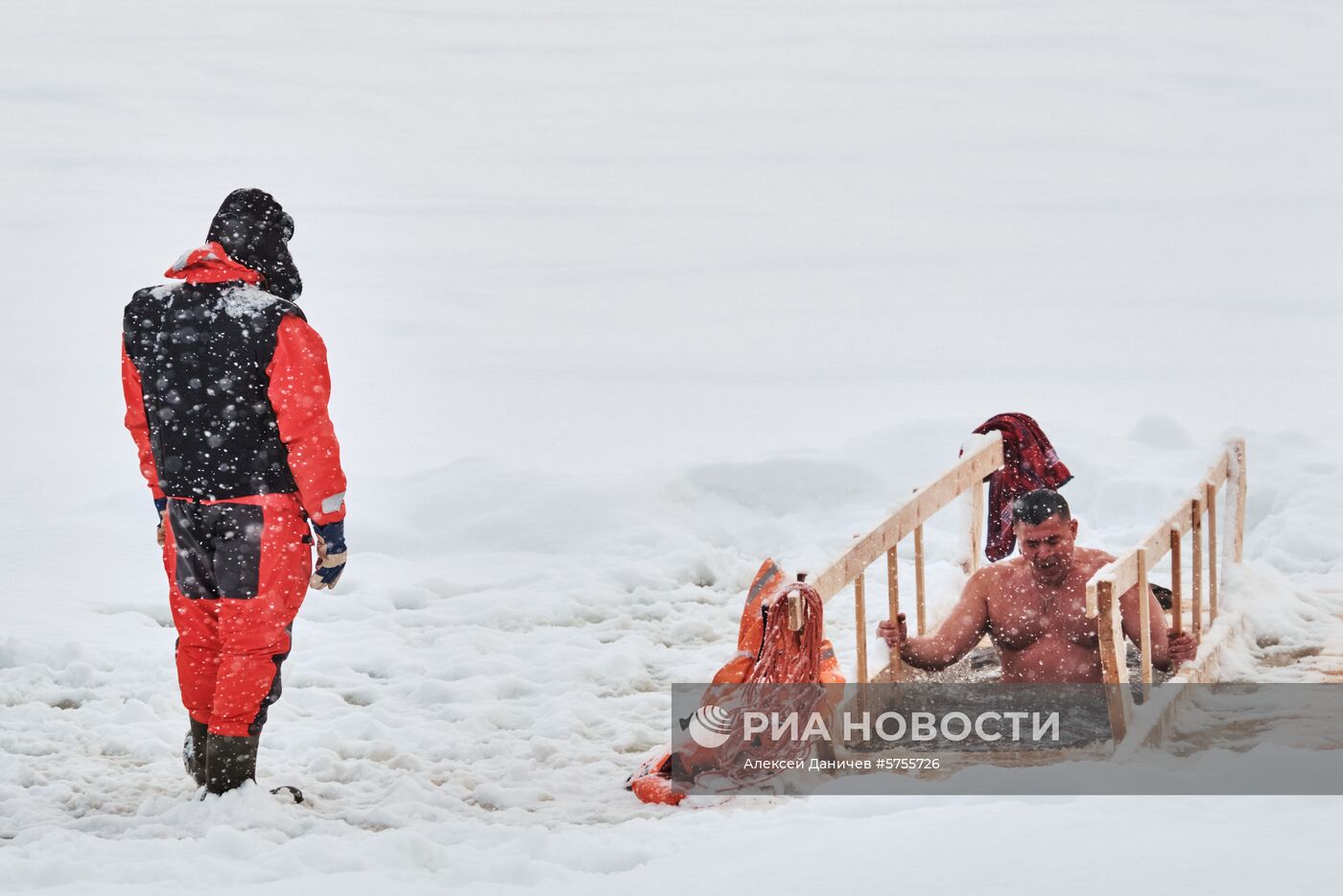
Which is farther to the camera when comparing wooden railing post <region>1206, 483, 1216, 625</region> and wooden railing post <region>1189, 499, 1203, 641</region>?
wooden railing post <region>1206, 483, 1216, 625</region>

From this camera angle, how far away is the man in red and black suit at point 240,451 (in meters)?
3.86

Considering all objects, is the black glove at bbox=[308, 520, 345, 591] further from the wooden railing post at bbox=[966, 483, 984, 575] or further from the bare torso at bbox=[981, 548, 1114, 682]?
the wooden railing post at bbox=[966, 483, 984, 575]

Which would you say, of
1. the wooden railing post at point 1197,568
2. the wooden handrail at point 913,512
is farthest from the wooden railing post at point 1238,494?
the wooden handrail at point 913,512

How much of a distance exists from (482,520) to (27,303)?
6997 millimetres

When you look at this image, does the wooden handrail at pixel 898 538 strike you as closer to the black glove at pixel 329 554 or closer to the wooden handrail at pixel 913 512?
the wooden handrail at pixel 913 512

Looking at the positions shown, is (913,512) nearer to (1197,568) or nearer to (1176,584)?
(1176,584)

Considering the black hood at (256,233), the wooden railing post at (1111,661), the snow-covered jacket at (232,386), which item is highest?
the black hood at (256,233)

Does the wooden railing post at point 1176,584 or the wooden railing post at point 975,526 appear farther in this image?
the wooden railing post at point 975,526

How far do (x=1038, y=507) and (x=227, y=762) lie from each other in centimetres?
234

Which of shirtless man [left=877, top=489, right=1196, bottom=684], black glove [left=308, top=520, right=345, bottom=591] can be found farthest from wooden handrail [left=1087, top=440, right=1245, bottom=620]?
black glove [left=308, top=520, right=345, bottom=591]

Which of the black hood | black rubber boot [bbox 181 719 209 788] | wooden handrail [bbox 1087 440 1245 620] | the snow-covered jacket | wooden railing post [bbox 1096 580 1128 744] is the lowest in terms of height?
black rubber boot [bbox 181 719 209 788]

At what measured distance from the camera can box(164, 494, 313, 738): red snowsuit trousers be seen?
3900 millimetres

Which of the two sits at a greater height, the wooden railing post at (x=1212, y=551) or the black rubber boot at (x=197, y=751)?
the wooden railing post at (x=1212, y=551)

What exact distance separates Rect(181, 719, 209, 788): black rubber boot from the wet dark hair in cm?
235
